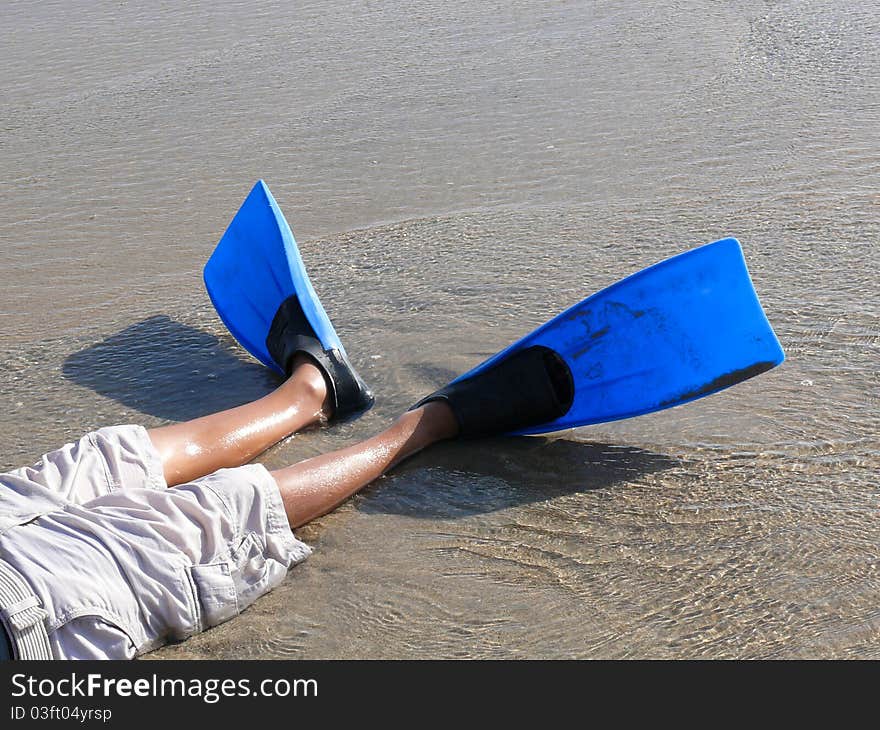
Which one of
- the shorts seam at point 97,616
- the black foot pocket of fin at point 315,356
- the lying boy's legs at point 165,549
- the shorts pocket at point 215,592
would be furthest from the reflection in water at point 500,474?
the shorts seam at point 97,616

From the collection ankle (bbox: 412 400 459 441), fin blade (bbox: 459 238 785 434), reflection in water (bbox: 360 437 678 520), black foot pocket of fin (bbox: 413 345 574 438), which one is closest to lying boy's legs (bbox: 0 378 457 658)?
reflection in water (bbox: 360 437 678 520)

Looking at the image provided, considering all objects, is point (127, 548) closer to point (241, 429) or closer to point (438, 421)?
point (241, 429)

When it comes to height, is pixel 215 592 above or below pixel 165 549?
below

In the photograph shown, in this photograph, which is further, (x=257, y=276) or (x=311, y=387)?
(x=257, y=276)

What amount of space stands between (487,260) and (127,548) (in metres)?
1.99

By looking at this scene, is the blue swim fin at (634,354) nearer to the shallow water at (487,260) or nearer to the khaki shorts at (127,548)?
the shallow water at (487,260)

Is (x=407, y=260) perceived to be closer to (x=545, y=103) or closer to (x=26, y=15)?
(x=545, y=103)

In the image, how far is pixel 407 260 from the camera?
12.1 ft

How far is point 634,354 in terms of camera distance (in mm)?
2713

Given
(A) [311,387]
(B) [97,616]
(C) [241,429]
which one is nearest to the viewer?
(B) [97,616]

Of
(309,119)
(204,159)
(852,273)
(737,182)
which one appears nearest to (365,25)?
(309,119)

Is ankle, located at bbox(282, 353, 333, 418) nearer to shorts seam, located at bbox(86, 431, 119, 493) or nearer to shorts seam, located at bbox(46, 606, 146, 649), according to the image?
shorts seam, located at bbox(86, 431, 119, 493)

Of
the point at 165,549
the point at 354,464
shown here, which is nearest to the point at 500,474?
the point at 354,464

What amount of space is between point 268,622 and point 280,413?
78cm
